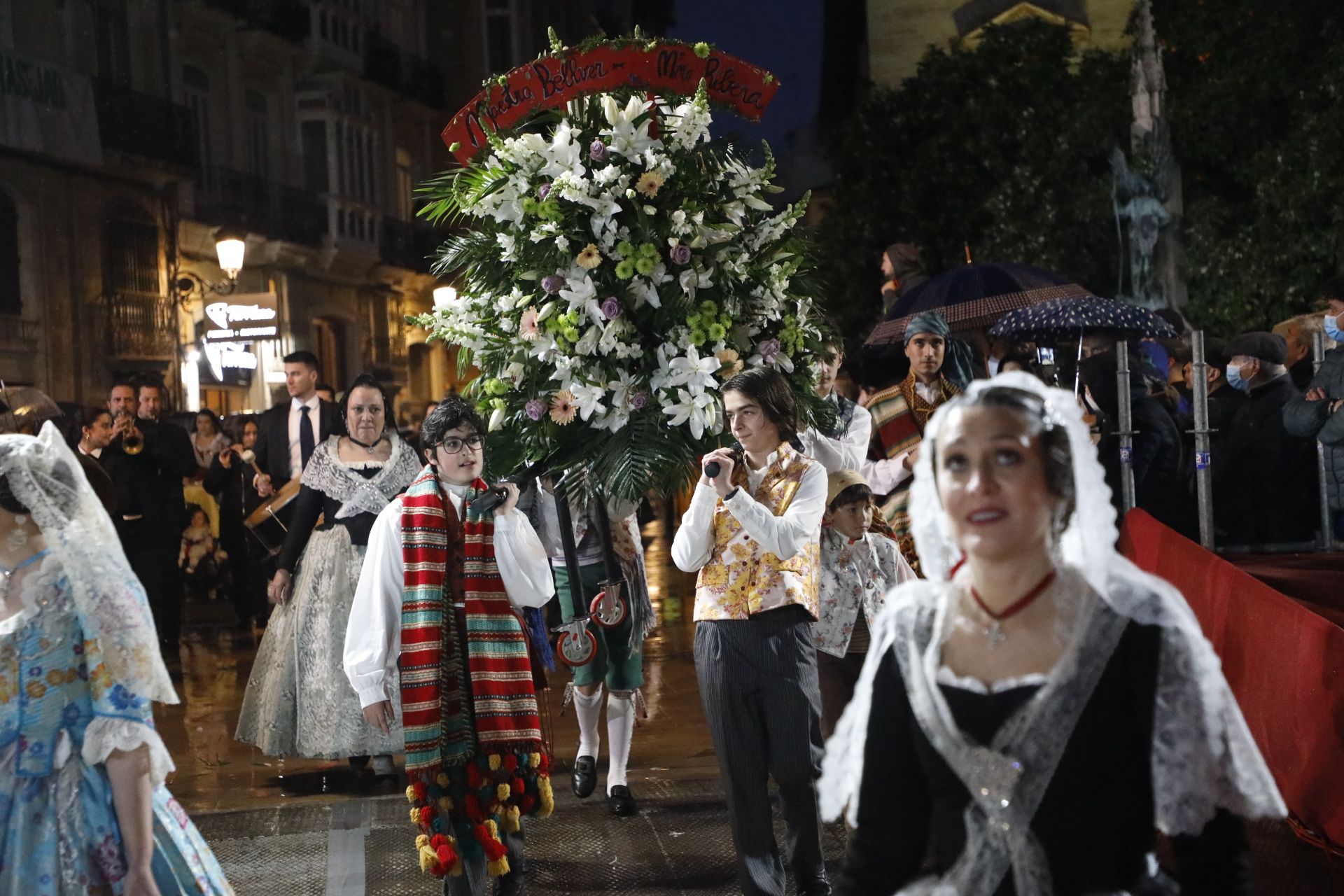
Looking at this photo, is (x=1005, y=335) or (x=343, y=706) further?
(x=1005, y=335)

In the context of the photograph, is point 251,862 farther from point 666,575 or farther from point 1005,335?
point 666,575

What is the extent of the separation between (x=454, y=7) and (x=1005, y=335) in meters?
23.3

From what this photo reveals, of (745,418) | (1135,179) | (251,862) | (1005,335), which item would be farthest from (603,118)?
(1135,179)

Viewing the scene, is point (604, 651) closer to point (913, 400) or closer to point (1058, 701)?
point (913, 400)

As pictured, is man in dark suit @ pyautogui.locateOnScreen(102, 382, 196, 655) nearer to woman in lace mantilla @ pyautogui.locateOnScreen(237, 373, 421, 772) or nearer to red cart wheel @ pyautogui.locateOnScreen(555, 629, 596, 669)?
woman in lace mantilla @ pyautogui.locateOnScreen(237, 373, 421, 772)

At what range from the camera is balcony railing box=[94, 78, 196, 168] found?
18.9 m

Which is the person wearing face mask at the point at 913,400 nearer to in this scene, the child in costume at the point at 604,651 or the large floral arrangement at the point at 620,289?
the child in costume at the point at 604,651

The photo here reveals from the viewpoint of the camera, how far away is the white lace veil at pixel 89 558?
344cm

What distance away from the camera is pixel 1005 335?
32.6 ft

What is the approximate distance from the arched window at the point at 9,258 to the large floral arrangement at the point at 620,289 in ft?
43.9

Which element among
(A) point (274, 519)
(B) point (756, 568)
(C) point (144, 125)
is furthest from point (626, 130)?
(C) point (144, 125)

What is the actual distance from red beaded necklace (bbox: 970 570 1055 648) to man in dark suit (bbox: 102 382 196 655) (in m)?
9.18

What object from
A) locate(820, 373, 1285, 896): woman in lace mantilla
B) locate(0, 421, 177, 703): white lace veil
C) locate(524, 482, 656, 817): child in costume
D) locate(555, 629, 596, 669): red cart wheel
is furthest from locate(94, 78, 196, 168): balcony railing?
locate(820, 373, 1285, 896): woman in lace mantilla

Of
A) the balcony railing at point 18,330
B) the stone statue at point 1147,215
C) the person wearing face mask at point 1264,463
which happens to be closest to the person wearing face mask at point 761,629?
the person wearing face mask at point 1264,463
